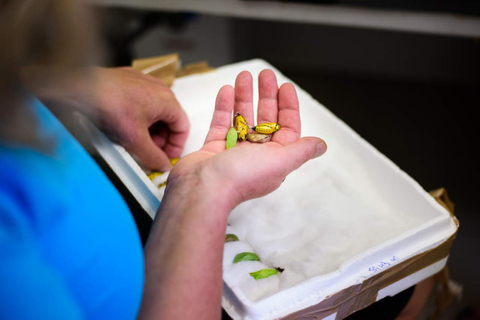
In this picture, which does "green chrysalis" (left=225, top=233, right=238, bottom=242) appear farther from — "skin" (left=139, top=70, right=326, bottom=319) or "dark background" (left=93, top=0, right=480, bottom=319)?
"dark background" (left=93, top=0, right=480, bottom=319)

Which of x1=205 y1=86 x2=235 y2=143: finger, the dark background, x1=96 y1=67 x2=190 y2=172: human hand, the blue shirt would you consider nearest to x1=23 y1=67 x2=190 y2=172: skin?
x1=96 y1=67 x2=190 y2=172: human hand

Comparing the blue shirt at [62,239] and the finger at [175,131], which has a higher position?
the blue shirt at [62,239]

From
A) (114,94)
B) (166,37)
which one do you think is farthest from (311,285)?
(166,37)

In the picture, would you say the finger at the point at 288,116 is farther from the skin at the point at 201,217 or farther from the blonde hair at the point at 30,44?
the blonde hair at the point at 30,44

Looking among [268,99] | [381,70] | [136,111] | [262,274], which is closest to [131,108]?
[136,111]

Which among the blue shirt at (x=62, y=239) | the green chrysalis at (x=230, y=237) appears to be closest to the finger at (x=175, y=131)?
the green chrysalis at (x=230, y=237)
